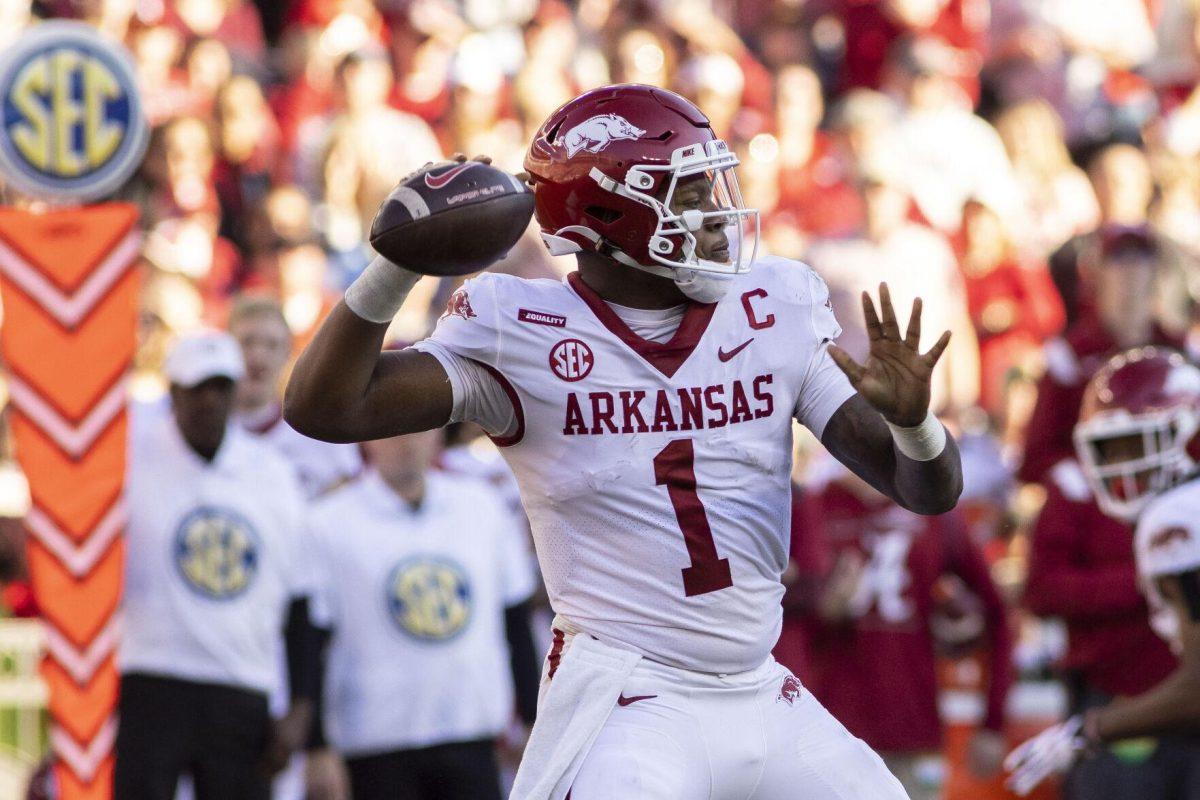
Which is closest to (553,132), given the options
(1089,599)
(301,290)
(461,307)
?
(461,307)

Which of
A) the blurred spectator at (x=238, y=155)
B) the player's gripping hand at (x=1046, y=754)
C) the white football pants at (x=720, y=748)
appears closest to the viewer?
the white football pants at (x=720, y=748)

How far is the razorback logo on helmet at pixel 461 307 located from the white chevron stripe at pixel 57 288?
2.83 meters

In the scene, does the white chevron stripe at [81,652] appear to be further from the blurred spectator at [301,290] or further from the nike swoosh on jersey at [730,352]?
the nike swoosh on jersey at [730,352]

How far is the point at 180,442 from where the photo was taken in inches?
269

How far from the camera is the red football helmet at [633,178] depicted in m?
3.90

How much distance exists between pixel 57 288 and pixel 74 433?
47cm

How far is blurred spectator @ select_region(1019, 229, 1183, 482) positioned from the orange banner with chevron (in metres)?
3.53

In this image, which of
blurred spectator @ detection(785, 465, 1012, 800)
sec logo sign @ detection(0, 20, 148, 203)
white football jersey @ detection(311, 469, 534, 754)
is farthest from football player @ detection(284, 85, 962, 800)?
blurred spectator @ detection(785, 465, 1012, 800)

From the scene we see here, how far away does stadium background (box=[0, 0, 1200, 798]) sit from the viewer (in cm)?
935

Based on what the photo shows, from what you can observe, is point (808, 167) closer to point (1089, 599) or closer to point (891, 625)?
point (891, 625)

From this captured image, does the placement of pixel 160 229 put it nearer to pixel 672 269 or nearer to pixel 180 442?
pixel 180 442

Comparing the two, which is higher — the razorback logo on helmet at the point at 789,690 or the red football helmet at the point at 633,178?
the red football helmet at the point at 633,178

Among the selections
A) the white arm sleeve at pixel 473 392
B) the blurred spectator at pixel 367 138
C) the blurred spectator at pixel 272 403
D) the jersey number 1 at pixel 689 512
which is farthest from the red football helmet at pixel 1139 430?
the blurred spectator at pixel 367 138

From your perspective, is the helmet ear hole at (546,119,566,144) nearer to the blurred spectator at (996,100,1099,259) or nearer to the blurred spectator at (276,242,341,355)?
the blurred spectator at (276,242,341,355)
